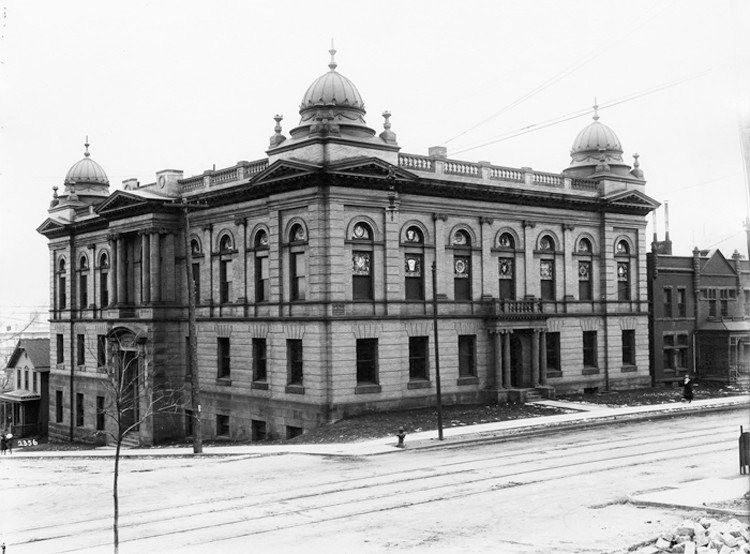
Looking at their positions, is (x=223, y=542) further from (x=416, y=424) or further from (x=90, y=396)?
(x=90, y=396)

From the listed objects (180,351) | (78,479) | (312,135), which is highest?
(312,135)

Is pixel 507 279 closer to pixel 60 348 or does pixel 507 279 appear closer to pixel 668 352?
pixel 668 352

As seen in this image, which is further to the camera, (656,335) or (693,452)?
(656,335)

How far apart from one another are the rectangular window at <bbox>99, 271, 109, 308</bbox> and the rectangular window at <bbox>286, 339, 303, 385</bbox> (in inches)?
751

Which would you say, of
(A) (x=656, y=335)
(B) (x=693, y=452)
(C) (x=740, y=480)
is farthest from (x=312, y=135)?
(A) (x=656, y=335)

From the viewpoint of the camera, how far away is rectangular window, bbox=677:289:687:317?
53062mm

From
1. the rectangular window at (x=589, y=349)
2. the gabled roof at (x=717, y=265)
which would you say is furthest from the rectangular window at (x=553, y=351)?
the gabled roof at (x=717, y=265)

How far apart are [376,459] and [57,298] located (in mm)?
37595

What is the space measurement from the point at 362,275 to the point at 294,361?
16.0 ft

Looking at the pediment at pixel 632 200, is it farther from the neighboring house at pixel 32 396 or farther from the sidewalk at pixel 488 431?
the neighboring house at pixel 32 396

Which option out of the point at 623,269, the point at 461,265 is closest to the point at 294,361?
the point at 461,265

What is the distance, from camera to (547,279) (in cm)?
4497

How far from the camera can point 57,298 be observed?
58.7 meters

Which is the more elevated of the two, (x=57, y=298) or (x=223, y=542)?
(x=57, y=298)
